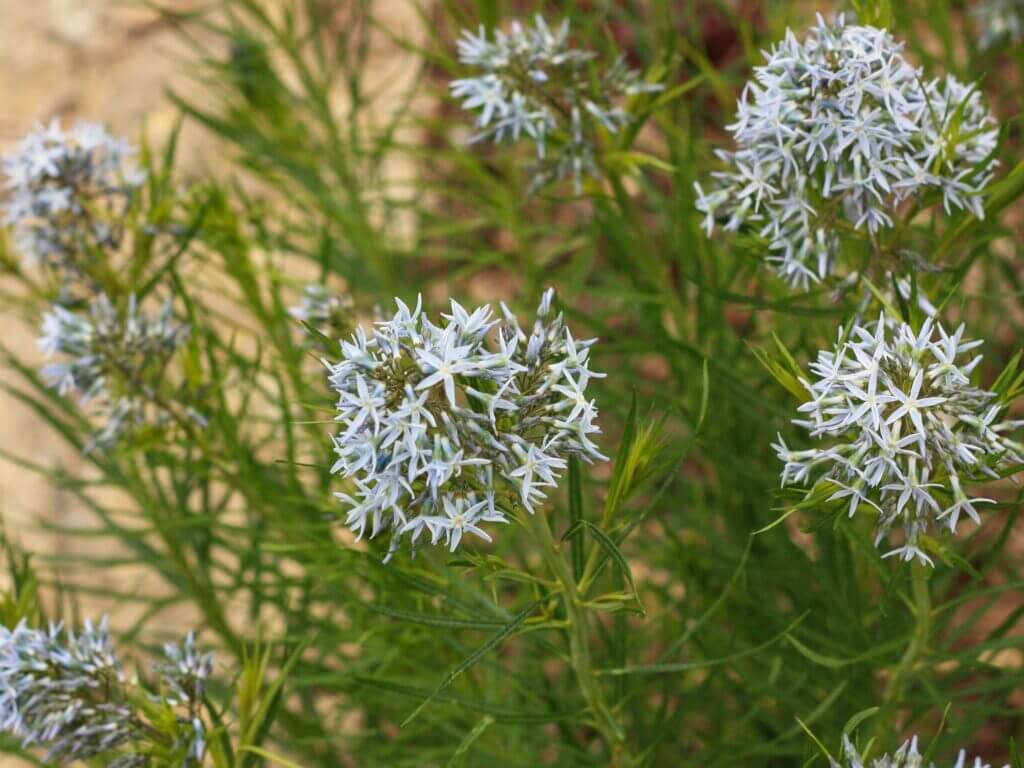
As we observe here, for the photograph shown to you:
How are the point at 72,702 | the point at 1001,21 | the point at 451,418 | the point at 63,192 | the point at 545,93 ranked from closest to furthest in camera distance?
the point at 451,418, the point at 72,702, the point at 545,93, the point at 63,192, the point at 1001,21

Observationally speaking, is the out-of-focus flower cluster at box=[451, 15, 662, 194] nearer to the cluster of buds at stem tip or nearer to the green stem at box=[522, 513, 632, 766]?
the cluster of buds at stem tip

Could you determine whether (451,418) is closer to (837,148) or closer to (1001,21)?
(837,148)

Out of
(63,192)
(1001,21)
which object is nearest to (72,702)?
(63,192)

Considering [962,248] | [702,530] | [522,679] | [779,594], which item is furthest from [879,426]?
[779,594]

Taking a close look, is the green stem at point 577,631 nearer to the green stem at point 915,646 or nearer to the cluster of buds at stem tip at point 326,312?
the green stem at point 915,646

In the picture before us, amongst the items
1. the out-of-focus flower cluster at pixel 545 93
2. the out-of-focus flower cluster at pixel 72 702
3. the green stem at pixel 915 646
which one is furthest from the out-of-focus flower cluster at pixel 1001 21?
the out-of-focus flower cluster at pixel 72 702
